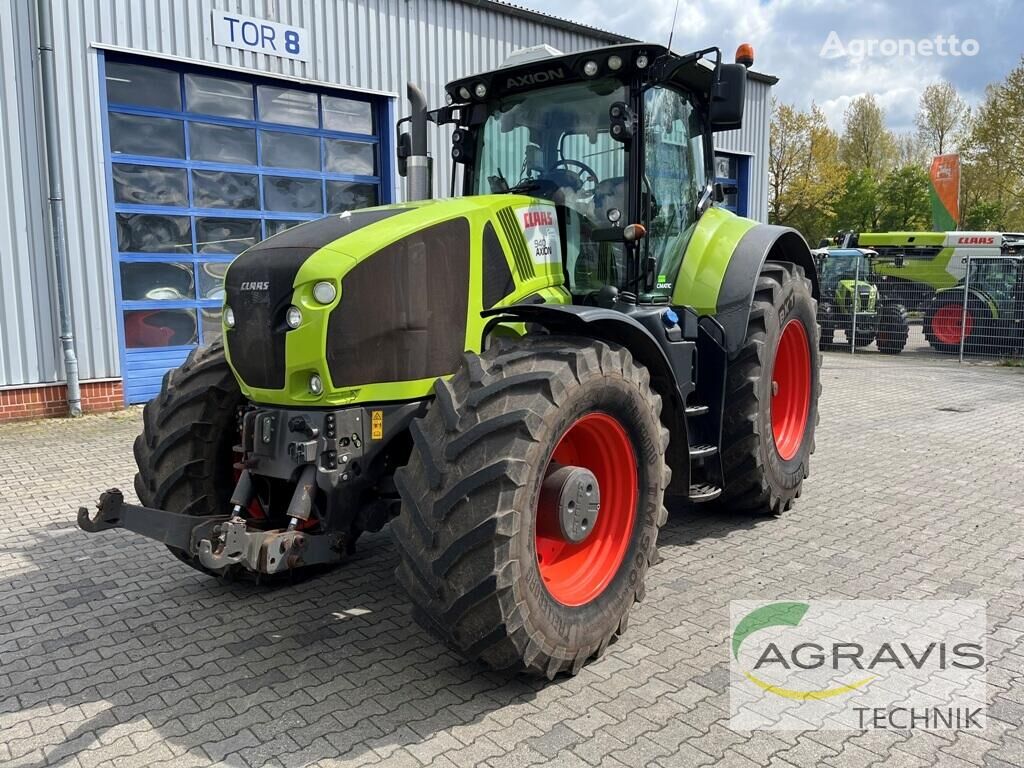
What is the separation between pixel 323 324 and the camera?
10.9ft

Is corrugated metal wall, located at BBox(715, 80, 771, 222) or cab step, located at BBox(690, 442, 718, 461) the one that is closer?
cab step, located at BBox(690, 442, 718, 461)

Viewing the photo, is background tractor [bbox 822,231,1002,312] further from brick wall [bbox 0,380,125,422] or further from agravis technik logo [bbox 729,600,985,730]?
brick wall [bbox 0,380,125,422]

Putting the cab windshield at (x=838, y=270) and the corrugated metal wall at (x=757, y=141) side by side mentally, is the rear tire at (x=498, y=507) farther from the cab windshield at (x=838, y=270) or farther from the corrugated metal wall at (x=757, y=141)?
the corrugated metal wall at (x=757, y=141)

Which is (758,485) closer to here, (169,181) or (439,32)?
(169,181)

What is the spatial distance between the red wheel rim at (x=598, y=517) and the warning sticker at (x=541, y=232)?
99cm

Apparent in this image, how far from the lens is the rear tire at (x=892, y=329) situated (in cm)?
1592

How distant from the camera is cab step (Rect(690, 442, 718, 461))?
4.63 m

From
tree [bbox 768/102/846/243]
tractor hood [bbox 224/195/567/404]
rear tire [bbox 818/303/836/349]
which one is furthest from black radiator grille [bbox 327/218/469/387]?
tree [bbox 768/102/846/243]

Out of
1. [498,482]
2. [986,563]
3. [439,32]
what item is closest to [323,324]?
[498,482]

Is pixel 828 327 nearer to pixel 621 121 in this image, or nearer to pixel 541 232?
pixel 621 121

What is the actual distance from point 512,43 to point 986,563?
10212 mm

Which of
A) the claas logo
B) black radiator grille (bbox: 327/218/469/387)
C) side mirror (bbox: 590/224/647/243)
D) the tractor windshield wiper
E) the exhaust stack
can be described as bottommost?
black radiator grille (bbox: 327/218/469/387)

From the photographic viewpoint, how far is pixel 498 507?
116 inches

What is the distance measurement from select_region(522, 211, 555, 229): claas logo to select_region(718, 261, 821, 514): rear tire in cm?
146
